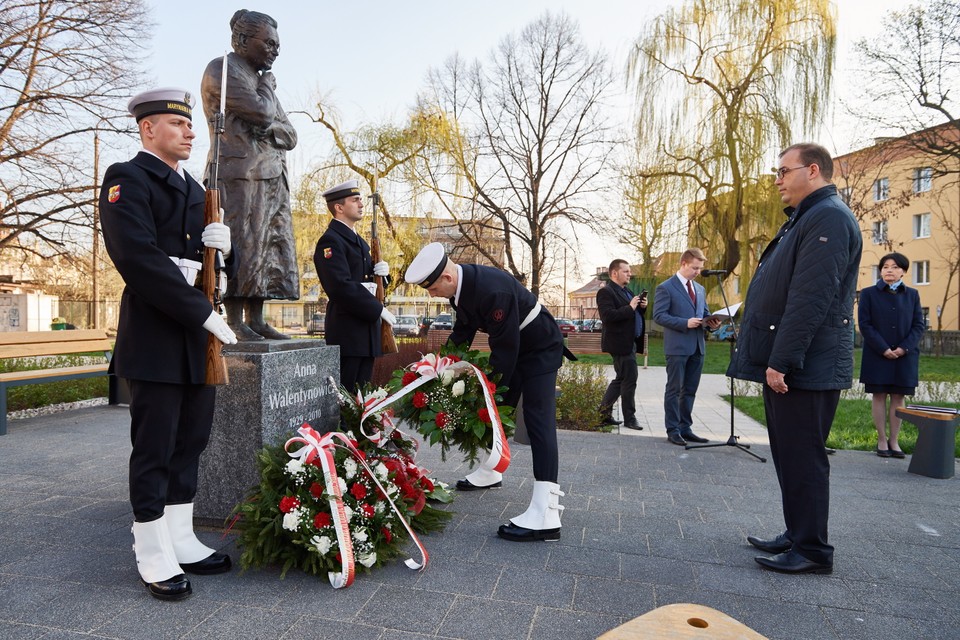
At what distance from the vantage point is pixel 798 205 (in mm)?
3701

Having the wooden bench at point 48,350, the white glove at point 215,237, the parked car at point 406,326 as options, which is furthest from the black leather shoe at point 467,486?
the parked car at point 406,326

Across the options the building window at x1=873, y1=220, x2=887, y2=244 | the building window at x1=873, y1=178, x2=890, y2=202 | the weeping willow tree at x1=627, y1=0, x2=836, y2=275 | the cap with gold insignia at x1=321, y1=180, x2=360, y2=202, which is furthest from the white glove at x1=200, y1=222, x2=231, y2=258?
the building window at x1=873, y1=220, x2=887, y2=244

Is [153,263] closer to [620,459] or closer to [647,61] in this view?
[620,459]

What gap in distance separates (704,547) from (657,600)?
35.0 inches

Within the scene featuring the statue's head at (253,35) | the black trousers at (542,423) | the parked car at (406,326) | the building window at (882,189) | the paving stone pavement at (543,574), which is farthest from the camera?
the parked car at (406,326)

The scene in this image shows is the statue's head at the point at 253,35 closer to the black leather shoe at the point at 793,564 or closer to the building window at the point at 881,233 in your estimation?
the black leather shoe at the point at 793,564

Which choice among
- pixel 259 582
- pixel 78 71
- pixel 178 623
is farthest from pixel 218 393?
pixel 78 71

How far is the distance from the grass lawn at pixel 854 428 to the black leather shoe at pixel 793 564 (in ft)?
12.2

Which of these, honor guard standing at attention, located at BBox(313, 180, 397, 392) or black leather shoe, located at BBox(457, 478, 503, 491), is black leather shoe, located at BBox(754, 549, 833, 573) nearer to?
black leather shoe, located at BBox(457, 478, 503, 491)

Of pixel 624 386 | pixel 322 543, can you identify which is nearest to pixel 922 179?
pixel 624 386

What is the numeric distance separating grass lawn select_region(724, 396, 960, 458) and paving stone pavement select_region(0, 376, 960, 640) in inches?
63.2

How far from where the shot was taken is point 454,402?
3.98m

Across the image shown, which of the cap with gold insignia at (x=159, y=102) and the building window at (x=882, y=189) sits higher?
the building window at (x=882, y=189)

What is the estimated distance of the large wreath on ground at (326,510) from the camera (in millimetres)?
3266
